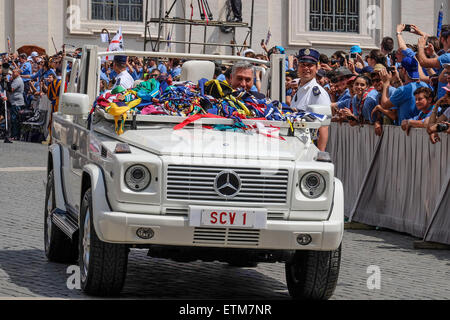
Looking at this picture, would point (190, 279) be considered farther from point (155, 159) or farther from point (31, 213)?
point (31, 213)

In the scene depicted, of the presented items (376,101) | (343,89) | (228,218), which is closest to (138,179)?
(228,218)

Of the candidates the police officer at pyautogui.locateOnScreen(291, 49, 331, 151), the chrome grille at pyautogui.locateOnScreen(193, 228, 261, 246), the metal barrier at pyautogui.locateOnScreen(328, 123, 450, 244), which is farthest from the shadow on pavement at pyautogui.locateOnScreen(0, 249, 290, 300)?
the metal barrier at pyautogui.locateOnScreen(328, 123, 450, 244)

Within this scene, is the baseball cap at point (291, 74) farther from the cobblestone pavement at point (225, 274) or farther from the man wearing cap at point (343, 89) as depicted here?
the cobblestone pavement at point (225, 274)

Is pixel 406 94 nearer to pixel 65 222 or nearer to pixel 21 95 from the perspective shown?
pixel 65 222

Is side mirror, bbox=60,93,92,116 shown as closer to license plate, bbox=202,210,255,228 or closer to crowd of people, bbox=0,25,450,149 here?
crowd of people, bbox=0,25,450,149

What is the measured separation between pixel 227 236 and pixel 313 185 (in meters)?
0.74

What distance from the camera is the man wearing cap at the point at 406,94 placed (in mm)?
13227

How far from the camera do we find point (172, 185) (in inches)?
303

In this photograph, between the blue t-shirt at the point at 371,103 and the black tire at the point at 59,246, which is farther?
the blue t-shirt at the point at 371,103

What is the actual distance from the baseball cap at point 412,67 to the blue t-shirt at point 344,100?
1852 mm

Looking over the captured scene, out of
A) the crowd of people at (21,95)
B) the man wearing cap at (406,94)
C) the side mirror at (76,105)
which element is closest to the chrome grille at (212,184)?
the side mirror at (76,105)

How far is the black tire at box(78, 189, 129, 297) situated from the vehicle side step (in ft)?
2.67

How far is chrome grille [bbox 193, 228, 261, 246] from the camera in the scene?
25.2ft
